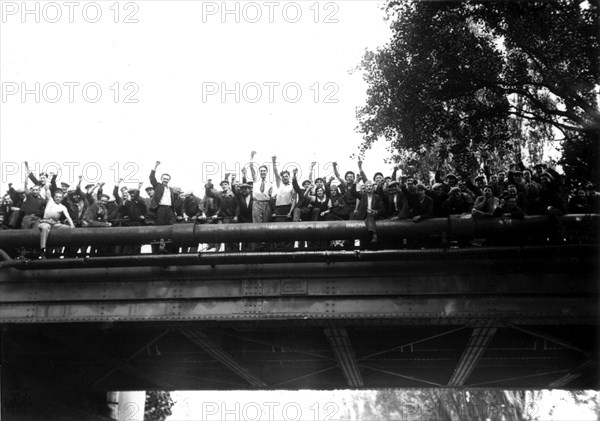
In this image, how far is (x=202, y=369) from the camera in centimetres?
1977

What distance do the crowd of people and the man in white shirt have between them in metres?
0.02

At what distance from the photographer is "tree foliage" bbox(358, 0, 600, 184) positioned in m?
17.9

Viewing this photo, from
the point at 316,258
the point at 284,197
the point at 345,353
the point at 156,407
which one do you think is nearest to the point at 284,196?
the point at 284,197

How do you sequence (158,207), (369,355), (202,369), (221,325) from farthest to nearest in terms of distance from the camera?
(202,369) → (369,355) → (158,207) → (221,325)

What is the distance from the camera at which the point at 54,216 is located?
14.5m

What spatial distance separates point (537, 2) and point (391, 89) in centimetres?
447

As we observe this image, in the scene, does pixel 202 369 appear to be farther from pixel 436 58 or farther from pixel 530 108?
pixel 530 108

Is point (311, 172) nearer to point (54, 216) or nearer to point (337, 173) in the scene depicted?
point (337, 173)

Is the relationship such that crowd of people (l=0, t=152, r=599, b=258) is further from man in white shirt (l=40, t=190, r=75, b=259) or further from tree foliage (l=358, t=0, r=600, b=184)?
tree foliage (l=358, t=0, r=600, b=184)

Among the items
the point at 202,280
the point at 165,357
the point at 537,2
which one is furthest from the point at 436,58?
the point at 165,357

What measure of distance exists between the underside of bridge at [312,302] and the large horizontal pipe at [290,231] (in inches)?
14.5

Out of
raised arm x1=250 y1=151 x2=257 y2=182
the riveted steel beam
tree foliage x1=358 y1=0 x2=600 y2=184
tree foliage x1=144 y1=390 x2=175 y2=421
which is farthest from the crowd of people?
tree foliage x1=144 y1=390 x2=175 y2=421

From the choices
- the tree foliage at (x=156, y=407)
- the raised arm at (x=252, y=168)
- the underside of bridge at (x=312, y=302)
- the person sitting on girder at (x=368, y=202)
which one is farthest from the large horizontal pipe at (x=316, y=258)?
the tree foliage at (x=156, y=407)

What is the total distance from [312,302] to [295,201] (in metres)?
2.51
